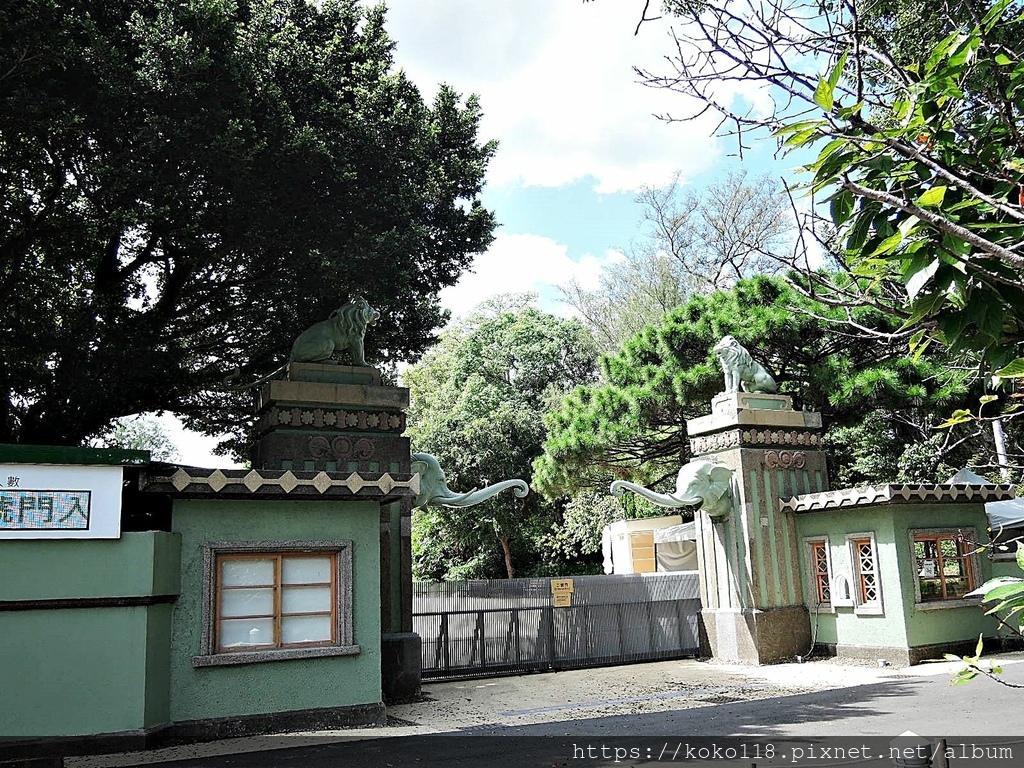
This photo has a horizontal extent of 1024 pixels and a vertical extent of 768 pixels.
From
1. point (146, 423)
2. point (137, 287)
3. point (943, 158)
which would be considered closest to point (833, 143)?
point (943, 158)

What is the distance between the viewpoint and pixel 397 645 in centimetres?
1259

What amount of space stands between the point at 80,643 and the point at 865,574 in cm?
1182

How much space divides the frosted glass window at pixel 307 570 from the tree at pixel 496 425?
2030 centimetres

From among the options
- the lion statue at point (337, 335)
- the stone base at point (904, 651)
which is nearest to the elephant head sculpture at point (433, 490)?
the lion statue at point (337, 335)

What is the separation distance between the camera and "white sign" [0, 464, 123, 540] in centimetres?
865

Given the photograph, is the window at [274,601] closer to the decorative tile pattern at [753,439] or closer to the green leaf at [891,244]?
the decorative tile pattern at [753,439]

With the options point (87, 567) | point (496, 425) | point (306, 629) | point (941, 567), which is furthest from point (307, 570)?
point (496, 425)

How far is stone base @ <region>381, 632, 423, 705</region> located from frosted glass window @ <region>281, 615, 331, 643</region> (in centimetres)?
251

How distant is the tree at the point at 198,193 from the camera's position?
1132cm

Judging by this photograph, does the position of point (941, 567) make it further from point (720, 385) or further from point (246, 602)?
point (246, 602)

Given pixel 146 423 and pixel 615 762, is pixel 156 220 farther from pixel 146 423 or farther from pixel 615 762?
pixel 146 423

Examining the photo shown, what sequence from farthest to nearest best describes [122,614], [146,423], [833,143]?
[146,423], [122,614], [833,143]

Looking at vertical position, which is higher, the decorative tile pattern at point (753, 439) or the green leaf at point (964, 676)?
the decorative tile pattern at point (753, 439)

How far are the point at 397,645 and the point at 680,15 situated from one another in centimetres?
1093
